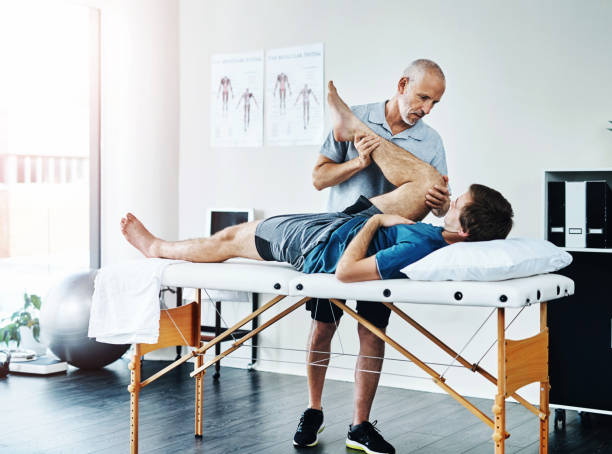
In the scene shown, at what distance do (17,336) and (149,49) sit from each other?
66.2 inches

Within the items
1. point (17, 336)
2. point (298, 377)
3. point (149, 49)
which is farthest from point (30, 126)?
point (298, 377)

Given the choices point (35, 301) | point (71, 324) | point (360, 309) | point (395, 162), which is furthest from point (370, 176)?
point (35, 301)

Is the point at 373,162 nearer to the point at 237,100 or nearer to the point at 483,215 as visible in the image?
the point at 483,215

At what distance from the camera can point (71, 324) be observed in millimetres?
3750

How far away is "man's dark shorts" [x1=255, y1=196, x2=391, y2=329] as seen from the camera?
2486 millimetres

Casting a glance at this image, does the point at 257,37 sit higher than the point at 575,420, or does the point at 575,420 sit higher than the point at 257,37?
the point at 257,37

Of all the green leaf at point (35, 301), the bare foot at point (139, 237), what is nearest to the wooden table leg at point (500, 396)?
the bare foot at point (139, 237)

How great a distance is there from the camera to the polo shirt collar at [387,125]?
10.4 ft

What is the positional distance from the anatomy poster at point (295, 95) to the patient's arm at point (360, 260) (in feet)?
5.61

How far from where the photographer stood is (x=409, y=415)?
124 inches

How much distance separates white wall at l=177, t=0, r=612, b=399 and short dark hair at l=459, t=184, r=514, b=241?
4.06 feet

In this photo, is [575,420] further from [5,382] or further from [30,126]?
[30,126]

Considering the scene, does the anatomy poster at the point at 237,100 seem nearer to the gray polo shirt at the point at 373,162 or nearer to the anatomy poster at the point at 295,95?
the anatomy poster at the point at 295,95

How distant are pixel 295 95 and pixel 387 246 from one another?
1.87m
